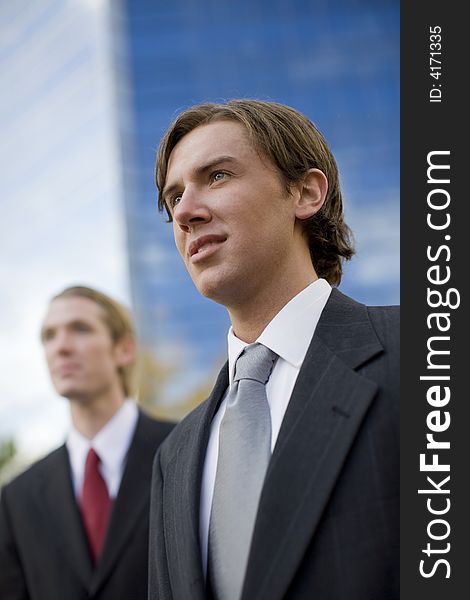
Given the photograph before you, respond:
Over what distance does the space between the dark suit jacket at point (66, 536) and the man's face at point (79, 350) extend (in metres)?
0.28

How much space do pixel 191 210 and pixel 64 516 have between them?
204 centimetres

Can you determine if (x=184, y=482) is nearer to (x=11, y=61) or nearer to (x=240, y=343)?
(x=240, y=343)

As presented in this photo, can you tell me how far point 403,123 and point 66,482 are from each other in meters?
2.46

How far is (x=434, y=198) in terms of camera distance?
6.21ft

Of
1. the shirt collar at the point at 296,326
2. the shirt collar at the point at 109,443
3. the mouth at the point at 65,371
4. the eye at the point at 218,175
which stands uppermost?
the eye at the point at 218,175

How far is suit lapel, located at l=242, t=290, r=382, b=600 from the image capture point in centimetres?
172

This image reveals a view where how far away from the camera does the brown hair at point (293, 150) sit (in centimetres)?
224

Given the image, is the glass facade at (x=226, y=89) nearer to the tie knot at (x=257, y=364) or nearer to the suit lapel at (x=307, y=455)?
the tie knot at (x=257, y=364)

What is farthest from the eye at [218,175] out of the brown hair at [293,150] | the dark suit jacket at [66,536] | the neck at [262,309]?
the dark suit jacket at [66,536]

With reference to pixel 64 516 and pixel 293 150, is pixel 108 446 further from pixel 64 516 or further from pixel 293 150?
pixel 293 150

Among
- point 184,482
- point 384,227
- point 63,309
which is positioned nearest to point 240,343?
point 184,482

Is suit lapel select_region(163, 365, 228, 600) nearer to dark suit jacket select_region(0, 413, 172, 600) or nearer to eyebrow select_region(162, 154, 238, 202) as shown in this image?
eyebrow select_region(162, 154, 238, 202)

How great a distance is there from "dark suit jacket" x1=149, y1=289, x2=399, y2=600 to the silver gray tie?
0.22ft

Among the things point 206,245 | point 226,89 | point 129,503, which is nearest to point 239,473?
point 206,245
